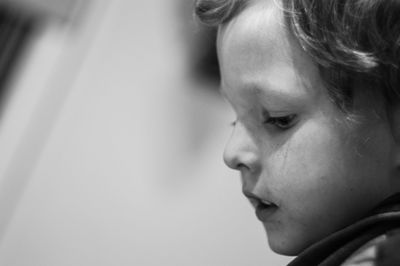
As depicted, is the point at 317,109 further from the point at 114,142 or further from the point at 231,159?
the point at 114,142

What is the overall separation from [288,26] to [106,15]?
83 centimetres

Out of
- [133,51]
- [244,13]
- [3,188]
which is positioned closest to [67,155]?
[3,188]

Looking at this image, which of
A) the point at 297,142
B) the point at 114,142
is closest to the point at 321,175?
the point at 297,142

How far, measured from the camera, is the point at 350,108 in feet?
1.50

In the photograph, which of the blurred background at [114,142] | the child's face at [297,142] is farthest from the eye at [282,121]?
the blurred background at [114,142]

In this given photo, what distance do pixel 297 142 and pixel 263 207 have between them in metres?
0.07

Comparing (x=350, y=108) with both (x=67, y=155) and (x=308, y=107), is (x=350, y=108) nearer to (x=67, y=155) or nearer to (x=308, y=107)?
(x=308, y=107)

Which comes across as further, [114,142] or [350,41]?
[114,142]

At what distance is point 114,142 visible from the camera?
111 cm

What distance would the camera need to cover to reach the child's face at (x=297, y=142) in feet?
1.52

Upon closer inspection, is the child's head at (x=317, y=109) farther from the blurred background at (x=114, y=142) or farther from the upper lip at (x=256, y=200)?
the blurred background at (x=114, y=142)

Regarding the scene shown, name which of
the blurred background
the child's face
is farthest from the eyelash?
the blurred background

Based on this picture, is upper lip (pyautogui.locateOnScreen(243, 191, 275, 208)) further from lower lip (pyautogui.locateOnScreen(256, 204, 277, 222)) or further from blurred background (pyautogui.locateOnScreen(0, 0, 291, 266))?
blurred background (pyautogui.locateOnScreen(0, 0, 291, 266))

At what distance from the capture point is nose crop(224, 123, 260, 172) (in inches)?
19.5
